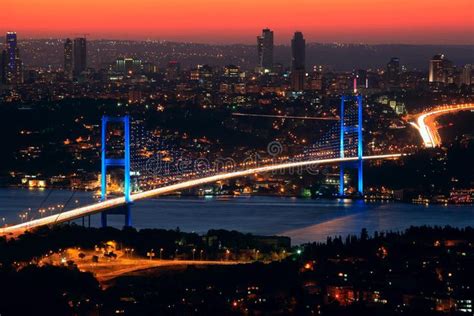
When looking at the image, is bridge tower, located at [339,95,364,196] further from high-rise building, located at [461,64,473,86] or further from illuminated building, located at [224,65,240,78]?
illuminated building, located at [224,65,240,78]

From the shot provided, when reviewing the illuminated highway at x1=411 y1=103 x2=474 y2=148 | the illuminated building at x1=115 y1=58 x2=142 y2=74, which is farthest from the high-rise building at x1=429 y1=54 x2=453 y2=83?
the illuminated building at x1=115 y1=58 x2=142 y2=74

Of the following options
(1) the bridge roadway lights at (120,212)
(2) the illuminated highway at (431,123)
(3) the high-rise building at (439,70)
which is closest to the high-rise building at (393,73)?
(3) the high-rise building at (439,70)

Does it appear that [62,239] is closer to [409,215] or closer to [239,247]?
[239,247]

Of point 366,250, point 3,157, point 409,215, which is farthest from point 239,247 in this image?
point 3,157

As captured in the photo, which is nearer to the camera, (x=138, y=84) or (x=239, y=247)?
(x=239, y=247)

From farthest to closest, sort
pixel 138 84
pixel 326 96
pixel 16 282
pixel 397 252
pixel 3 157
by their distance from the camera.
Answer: pixel 138 84, pixel 326 96, pixel 3 157, pixel 397 252, pixel 16 282

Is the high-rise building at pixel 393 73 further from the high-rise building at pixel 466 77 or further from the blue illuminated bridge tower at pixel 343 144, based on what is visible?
the blue illuminated bridge tower at pixel 343 144

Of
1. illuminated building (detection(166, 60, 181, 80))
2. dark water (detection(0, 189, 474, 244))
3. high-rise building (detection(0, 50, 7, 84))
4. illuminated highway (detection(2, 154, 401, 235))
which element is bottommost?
dark water (detection(0, 189, 474, 244))
